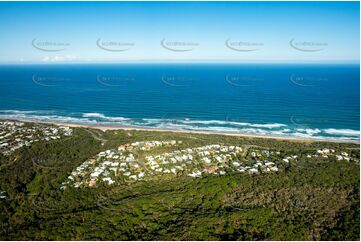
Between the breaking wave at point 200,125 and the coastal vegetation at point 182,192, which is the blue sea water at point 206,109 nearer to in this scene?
the breaking wave at point 200,125

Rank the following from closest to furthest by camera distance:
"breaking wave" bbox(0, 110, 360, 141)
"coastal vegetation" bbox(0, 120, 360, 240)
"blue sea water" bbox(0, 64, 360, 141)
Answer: "coastal vegetation" bbox(0, 120, 360, 240) → "breaking wave" bbox(0, 110, 360, 141) → "blue sea water" bbox(0, 64, 360, 141)

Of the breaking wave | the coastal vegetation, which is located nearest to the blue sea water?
the breaking wave

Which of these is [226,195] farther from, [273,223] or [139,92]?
[139,92]

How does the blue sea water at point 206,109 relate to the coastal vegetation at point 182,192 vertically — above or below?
below

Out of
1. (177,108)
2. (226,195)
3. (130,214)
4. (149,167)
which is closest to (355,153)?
(226,195)

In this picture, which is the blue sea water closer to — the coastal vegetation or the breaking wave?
the breaking wave

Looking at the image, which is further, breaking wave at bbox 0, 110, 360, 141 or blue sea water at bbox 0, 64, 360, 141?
blue sea water at bbox 0, 64, 360, 141

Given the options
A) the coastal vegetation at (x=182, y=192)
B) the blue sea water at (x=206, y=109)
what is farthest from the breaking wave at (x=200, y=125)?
the coastal vegetation at (x=182, y=192)

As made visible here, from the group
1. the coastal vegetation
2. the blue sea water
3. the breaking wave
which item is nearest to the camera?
the coastal vegetation
